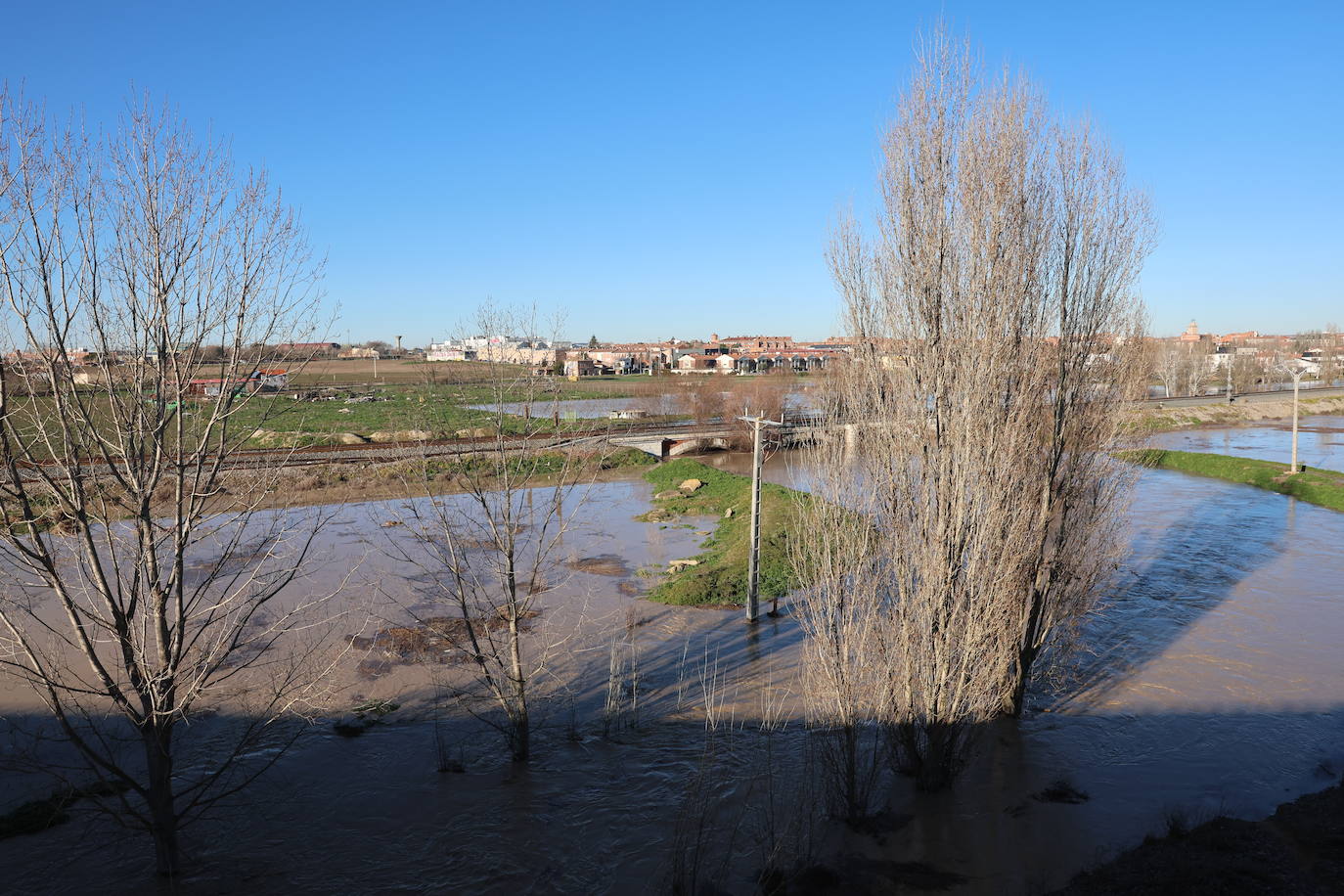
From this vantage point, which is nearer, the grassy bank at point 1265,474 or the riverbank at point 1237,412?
the grassy bank at point 1265,474

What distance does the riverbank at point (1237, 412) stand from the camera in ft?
179

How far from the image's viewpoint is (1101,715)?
1166cm

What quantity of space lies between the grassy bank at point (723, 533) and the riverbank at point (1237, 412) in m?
34.8

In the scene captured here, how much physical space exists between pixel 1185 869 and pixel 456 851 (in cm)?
686

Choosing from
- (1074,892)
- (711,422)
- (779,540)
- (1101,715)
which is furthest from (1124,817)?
(711,422)

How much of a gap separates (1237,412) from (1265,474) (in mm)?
32129

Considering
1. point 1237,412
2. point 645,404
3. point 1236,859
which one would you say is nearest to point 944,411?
point 1236,859

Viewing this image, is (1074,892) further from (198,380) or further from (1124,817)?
(198,380)

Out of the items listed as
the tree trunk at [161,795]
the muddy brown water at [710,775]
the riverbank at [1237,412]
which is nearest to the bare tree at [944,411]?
the muddy brown water at [710,775]

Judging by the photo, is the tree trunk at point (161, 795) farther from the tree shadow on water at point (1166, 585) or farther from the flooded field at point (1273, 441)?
the flooded field at point (1273, 441)

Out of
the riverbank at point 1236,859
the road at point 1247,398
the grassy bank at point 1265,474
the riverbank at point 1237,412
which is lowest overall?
the riverbank at point 1236,859

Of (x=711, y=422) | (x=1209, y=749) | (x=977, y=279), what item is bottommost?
(x=1209, y=749)

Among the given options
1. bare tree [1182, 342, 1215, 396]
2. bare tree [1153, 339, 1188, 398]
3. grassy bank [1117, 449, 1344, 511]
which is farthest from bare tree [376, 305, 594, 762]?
bare tree [1182, 342, 1215, 396]

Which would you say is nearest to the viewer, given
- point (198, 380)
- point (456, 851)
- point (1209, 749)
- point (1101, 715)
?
point (198, 380)
